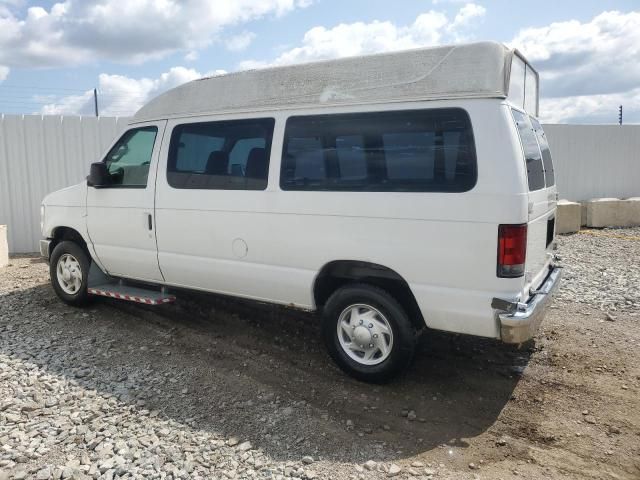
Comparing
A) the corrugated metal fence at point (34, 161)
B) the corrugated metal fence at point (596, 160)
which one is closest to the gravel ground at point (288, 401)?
the corrugated metal fence at point (34, 161)

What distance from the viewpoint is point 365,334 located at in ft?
14.0

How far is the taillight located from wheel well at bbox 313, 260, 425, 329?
751 mm

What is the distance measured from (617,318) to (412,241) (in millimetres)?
3423

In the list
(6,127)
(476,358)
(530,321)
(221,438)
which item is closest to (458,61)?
(530,321)

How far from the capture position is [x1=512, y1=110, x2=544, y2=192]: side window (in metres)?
3.90

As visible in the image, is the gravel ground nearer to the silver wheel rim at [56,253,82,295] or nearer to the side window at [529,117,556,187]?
the silver wheel rim at [56,253,82,295]

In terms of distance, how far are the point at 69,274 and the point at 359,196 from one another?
3.98 m

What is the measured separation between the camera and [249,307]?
6285mm

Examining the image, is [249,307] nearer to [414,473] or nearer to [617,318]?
[414,473]

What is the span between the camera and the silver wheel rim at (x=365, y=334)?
424 cm

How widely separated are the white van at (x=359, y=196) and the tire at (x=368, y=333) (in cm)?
1

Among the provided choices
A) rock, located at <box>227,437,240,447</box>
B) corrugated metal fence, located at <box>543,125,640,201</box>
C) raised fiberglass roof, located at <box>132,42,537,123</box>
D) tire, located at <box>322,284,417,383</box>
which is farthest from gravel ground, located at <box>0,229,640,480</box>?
corrugated metal fence, located at <box>543,125,640,201</box>

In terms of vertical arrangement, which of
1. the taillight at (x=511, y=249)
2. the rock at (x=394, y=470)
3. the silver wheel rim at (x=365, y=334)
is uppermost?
Result: the taillight at (x=511, y=249)

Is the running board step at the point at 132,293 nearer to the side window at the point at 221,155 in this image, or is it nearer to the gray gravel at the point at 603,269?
the side window at the point at 221,155
